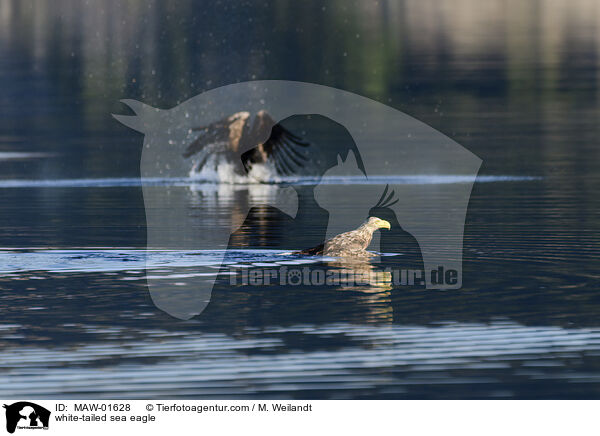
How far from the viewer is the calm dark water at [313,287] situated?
443 inches

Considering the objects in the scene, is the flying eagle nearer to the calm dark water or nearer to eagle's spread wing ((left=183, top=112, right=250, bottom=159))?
eagle's spread wing ((left=183, top=112, right=250, bottom=159))

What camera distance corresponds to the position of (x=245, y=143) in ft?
105

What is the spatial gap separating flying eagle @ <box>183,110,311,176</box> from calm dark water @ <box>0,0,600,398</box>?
74.7 inches

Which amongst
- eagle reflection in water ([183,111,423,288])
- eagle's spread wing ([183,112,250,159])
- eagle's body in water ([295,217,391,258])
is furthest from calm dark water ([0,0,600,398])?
eagle's spread wing ([183,112,250,159])

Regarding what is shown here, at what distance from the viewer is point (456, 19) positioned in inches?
3187

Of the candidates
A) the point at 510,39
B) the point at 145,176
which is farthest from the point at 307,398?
the point at 510,39

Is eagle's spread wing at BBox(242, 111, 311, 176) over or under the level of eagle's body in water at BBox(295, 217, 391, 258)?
over

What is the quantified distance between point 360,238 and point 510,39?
51105 millimetres

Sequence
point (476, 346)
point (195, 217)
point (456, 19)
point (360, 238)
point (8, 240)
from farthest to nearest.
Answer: point (456, 19) → point (195, 217) → point (8, 240) → point (360, 238) → point (476, 346)

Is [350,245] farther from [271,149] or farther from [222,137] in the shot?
[222,137]

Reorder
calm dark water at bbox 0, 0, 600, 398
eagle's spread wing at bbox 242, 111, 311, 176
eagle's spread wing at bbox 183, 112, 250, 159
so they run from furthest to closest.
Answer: eagle's spread wing at bbox 183, 112, 250, 159, eagle's spread wing at bbox 242, 111, 311, 176, calm dark water at bbox 0, 0, 600, 398

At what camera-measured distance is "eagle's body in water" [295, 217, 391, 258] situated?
704 inches

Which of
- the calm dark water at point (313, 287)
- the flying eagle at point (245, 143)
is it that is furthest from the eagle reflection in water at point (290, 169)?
the calm dark water at point (313, 287)
